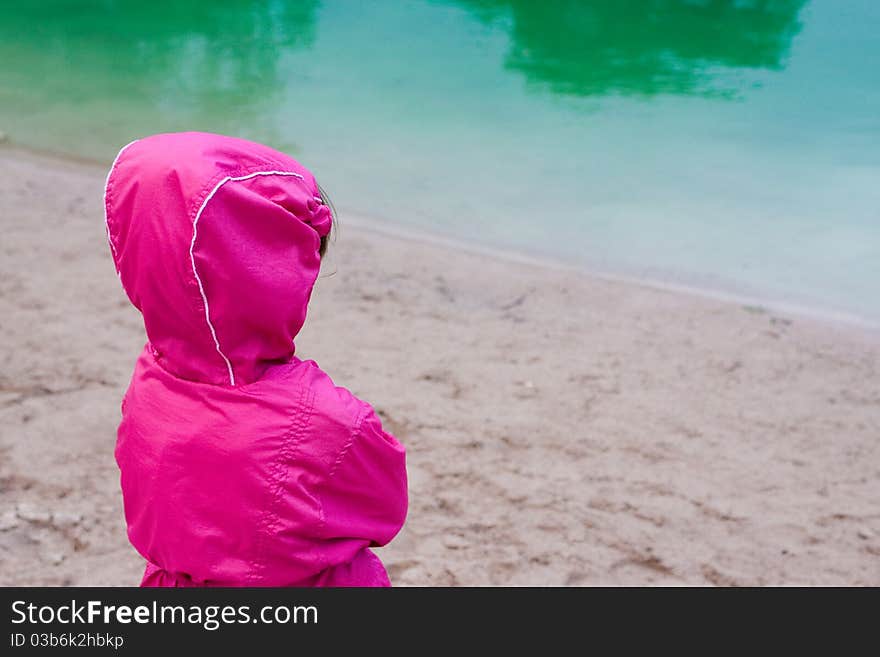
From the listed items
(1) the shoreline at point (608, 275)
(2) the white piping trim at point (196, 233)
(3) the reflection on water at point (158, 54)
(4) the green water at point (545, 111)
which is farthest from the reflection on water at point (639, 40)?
(2) the white piping trim at point (196, 233)

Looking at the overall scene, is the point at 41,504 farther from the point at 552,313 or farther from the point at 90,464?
the point at 552,313

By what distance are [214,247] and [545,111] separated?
26.0 ft

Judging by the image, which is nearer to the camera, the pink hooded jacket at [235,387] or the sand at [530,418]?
the pink hooded jacket at [235,387]

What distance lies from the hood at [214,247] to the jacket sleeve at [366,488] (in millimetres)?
172

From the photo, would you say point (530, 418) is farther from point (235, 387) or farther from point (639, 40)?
point (639, 40)

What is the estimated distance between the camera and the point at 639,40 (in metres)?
11.9

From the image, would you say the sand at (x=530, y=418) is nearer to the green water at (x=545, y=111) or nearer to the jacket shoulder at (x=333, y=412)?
the green water at (x=545, y=111)

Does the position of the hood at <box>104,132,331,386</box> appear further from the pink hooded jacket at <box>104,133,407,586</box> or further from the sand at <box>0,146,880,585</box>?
the sand at <box>0,146,880,585</box>

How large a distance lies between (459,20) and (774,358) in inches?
380

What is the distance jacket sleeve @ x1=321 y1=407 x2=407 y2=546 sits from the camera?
1311mm

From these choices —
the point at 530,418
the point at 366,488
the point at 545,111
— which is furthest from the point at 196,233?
the point at 545,111

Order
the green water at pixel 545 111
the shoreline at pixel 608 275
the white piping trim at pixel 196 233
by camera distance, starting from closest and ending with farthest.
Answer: the white piping trim at pixel 196 233 < the shoreline at pixel 608 275 < the green water at pixel 545 111

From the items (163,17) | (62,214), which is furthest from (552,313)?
(163,17)

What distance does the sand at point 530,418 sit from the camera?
9.16ft
